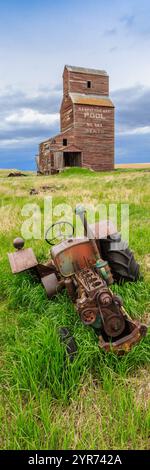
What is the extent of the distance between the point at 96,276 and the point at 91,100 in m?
35.2

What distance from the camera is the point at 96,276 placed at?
10.5ft

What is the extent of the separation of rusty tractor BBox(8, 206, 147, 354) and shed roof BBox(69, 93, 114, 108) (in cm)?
3249

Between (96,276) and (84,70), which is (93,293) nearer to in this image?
(96,276)

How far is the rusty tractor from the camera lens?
2.82 meters

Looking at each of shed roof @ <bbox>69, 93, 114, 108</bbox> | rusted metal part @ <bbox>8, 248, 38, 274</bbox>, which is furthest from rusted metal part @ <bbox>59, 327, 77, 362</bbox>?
shed roof @ <bbox>69, 93, 114, 108</bbox>

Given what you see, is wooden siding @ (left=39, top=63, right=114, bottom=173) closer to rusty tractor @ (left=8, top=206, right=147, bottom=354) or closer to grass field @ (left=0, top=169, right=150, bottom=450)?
rusty tractor @ (left=8, top=206, right=147, bottom=354)

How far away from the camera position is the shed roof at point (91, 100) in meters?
34.1
